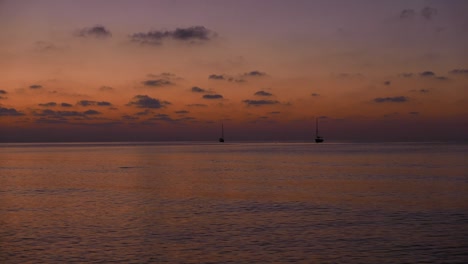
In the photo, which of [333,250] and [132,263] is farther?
[333,250]

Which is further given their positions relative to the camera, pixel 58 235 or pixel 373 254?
pixel 58 235

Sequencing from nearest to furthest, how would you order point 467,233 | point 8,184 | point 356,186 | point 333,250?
1. point 333,250
2. point 467,233
3. point 356,186
4. point 8,184

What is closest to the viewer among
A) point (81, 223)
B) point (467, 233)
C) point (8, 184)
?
point (467, 233)

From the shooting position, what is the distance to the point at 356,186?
65062 mm

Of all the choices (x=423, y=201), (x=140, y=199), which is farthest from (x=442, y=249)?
(x=140, y=199)

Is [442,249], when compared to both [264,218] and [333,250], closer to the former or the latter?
[333,250]

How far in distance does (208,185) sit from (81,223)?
2969 cm

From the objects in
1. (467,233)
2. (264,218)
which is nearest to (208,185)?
(264,218)

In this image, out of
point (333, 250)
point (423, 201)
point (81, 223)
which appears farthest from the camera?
point (423, 201)

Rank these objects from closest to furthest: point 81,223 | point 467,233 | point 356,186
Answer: point 467,233 → point 81,223 → point 356,186

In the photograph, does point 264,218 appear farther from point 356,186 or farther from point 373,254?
point 356,186

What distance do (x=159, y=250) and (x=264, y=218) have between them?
12602 millimetres

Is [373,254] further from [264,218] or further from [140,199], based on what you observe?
[140,199]

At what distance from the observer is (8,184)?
71.4m
